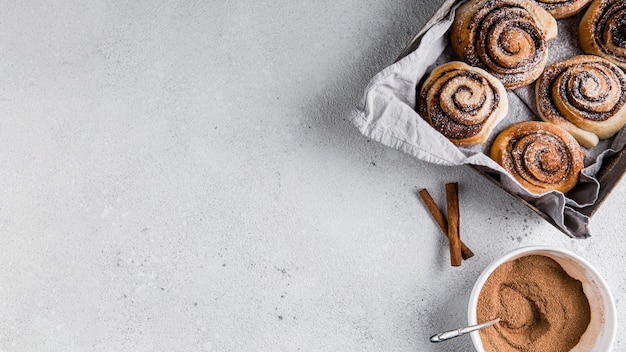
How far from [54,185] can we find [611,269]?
1360mm

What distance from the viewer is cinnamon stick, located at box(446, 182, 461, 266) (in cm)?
154

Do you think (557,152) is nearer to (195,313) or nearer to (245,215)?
(245,215)

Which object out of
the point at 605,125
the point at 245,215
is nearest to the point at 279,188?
the point at 245,215

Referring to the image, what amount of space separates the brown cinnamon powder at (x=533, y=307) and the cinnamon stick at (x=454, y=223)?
0.34 ft

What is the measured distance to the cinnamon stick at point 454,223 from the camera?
1.54 meters

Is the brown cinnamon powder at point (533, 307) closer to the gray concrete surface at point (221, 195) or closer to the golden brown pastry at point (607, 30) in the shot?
the gray concrete surface at point (221, 195)

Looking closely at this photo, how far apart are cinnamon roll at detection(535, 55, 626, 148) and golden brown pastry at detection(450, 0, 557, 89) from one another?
0.18ft

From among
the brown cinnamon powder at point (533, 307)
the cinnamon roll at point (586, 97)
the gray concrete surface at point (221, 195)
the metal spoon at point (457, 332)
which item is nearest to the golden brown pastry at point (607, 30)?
the cinnamon roll at point (586, 97)

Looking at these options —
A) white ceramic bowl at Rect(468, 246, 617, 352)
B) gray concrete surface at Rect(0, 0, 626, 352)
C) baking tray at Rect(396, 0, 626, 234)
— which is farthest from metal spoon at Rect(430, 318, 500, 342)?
baking tray at Rect(396, 0, 626, 234)

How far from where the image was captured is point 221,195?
1.63 meters

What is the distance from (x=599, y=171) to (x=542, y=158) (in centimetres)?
15

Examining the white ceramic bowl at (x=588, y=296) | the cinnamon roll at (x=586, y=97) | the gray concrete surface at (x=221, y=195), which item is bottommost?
the gray concrete surface at (x=221, y=195)

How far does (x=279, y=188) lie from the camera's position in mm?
1617

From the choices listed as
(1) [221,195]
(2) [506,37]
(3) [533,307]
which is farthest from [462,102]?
(1) [221,195]
